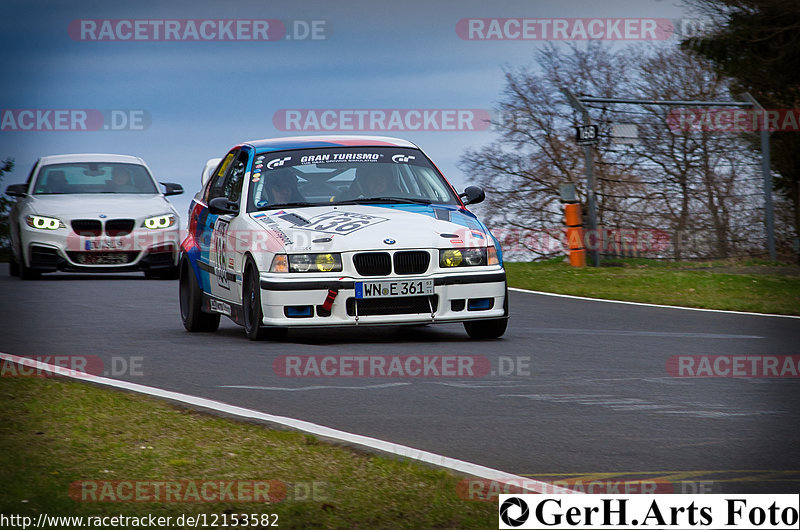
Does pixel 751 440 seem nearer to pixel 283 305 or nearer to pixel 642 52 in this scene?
pixel 283 305

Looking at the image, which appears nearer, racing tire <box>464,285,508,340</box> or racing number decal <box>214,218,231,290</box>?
racing tire <box>464,285,508,340</box>

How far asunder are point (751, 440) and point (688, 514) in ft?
6.47

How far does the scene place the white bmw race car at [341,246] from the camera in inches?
410

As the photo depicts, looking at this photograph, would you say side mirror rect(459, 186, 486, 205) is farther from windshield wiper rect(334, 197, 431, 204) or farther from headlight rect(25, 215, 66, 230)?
headlight rect(25, 215, 66, 230)

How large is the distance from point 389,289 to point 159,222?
9.49 metres

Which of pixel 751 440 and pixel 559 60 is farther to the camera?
pixel 559 60

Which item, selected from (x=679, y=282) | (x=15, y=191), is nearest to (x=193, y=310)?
(x=15, y=191)

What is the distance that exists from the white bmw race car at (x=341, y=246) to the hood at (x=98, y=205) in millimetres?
6913

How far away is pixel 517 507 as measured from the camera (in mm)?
4918

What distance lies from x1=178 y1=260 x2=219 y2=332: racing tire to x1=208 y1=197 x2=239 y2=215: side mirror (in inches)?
43.1

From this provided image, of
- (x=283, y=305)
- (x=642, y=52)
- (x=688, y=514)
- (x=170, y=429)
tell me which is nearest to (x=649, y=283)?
(x=283, y=305)

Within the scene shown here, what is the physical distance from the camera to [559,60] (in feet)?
115

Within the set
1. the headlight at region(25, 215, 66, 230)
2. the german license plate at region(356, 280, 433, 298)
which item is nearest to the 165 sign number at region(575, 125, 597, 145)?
the headlight at region(25, 215, 66, 230)

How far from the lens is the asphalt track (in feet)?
20.3
